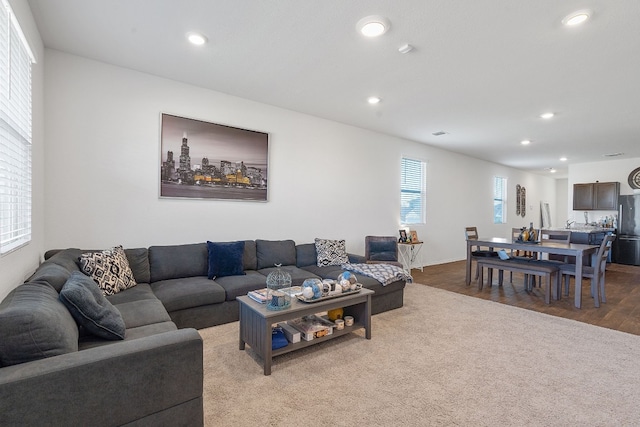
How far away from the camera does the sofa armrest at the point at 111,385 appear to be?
3.67ft

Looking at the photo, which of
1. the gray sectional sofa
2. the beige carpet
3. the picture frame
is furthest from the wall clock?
the gray sectional sofa

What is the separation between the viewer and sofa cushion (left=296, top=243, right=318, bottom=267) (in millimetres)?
4250

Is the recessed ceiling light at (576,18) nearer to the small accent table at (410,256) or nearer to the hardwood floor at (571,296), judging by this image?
the hardwood floor at (571,296)

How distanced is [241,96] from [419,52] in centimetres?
238

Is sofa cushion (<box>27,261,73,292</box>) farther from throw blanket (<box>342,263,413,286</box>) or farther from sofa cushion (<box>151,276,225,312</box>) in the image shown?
throw blanket (<box>342,263,413,286</box>)

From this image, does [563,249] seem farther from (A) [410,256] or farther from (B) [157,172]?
(B) [157,172]

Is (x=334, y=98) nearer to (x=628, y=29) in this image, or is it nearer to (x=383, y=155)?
(x=383, y=155)

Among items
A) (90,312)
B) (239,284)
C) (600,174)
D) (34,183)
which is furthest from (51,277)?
(600,174)

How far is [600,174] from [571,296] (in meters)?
5.91

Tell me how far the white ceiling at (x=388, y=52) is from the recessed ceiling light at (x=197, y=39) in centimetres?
7

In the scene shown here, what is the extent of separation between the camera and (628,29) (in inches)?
93.5

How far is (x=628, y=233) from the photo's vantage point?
24.2 ft

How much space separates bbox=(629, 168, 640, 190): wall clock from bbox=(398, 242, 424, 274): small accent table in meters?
6.07

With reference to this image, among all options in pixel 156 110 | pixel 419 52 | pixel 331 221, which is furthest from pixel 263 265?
pixel 419 52
